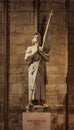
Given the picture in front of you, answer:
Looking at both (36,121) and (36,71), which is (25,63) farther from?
(36,121)

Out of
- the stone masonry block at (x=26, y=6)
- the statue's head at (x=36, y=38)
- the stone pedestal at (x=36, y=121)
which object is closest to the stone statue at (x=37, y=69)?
the statue's head at (x=36, y=38)

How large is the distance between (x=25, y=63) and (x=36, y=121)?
140 cm

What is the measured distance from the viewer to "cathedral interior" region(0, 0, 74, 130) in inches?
409

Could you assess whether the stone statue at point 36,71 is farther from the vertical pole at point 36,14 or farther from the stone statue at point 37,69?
the vertical pole at point 36,14

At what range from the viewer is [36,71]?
973cm

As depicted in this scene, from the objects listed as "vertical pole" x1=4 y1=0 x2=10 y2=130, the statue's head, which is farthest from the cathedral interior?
the statue's head

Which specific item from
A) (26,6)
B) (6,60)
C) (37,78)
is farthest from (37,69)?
(26,6)

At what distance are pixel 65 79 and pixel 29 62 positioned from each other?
0.98 m

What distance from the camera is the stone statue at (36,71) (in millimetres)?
9711

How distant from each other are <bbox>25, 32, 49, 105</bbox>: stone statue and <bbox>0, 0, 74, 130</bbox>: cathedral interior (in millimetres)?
593

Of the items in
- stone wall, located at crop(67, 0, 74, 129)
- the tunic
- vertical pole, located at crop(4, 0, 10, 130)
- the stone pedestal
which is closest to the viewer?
the stone pedestal

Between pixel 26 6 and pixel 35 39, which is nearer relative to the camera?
pixel 35 39

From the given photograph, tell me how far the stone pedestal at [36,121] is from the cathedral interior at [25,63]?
2.92 feet

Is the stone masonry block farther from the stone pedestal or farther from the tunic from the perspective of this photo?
the stone pedestal
